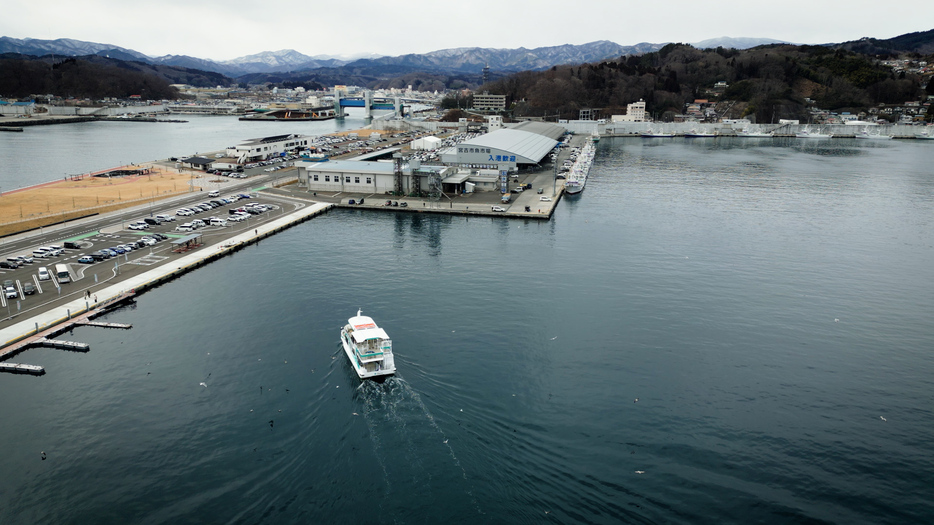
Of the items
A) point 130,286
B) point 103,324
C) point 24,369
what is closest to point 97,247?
point 130,286

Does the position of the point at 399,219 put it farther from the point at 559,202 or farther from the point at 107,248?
the point at 107,248

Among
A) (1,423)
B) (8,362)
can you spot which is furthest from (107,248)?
(1,423)

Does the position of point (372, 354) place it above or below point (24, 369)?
above

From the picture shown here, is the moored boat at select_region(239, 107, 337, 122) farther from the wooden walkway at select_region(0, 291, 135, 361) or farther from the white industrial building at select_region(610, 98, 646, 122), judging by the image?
the wooden walkway at select_region(0, 291, 135, 361)

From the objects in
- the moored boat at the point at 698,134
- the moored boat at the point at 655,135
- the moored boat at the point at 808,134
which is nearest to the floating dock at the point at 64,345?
the moored boat at the point at 655,135

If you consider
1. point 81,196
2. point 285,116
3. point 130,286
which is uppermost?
point 285,116

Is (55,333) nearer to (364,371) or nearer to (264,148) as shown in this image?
(364,371)
